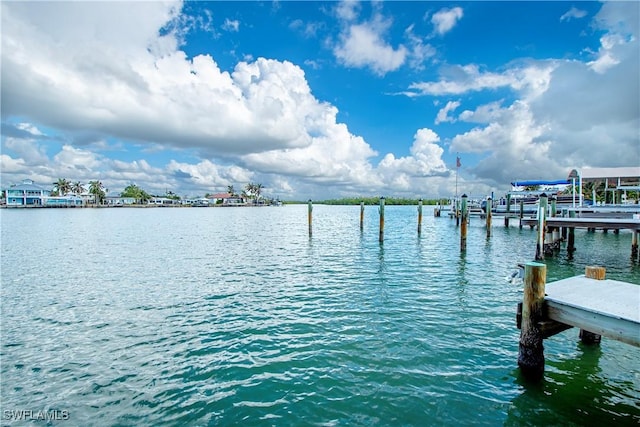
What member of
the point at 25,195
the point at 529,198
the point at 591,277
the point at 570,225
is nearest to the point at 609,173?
the point at 570,225

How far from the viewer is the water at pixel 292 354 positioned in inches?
224

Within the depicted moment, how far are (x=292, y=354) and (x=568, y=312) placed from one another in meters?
5.39

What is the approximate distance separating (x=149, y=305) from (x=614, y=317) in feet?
39.8

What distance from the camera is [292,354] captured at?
7.71 metres

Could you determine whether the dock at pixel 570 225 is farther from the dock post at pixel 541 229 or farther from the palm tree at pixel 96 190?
the palm tree at pixel 96 190

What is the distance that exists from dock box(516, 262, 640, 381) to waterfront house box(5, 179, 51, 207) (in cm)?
15825

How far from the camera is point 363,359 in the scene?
7.41 metres

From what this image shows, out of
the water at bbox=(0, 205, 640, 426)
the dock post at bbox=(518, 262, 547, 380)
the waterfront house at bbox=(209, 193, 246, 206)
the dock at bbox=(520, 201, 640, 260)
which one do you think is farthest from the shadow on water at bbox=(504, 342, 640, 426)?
the waterfront house at bbox=(209, 193, 246, 206)

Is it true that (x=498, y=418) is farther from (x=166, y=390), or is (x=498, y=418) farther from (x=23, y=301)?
(x=23, y=301)

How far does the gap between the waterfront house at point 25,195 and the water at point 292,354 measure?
14027 cm

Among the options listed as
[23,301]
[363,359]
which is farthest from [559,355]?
[23,301]

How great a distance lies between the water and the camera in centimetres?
568

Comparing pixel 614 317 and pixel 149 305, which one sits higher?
pixel 614 317

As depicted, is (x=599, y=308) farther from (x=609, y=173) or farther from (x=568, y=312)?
(x=609, y=173)
